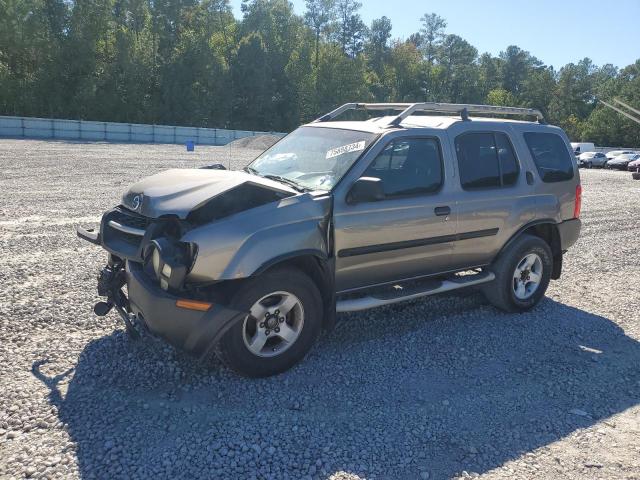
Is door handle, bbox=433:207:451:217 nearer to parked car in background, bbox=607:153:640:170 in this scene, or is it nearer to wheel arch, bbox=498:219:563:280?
wheel arch, bbox=498:219:563:280

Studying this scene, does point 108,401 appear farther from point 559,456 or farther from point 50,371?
point 559,456

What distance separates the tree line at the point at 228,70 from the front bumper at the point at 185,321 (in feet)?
189

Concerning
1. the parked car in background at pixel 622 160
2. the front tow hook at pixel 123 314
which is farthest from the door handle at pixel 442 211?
the parked car in background at pixel 622 160

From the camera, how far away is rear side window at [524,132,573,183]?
5969 mm

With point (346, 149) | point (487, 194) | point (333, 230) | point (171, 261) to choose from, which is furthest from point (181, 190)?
point (487, 194)

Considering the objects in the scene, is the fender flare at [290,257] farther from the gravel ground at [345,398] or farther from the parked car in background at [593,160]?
the parked car in background at [593,160]

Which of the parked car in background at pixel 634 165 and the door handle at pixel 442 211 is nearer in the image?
the door handle at pixel 442 211

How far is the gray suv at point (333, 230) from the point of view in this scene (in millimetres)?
3803

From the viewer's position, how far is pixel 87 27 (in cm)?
5597

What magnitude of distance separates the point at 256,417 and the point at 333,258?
1423 millimetres

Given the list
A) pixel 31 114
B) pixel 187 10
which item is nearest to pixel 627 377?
pixel 31 114

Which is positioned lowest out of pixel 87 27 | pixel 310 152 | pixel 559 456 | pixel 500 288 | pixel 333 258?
pixel 559 456

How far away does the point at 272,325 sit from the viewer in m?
4.10

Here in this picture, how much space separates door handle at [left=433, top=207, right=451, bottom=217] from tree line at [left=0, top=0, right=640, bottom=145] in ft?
188
